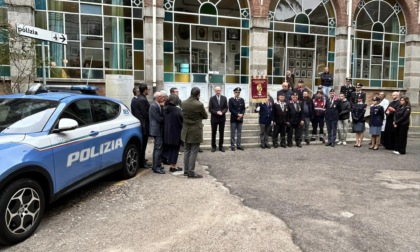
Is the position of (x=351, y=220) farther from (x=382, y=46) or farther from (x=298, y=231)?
(x=382, y=46)

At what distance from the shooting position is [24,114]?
484 centimetres

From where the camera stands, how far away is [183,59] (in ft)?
49.0

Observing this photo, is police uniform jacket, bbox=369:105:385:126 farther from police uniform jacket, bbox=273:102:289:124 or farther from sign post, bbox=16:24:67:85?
sign post, bbox=16:24:67:85

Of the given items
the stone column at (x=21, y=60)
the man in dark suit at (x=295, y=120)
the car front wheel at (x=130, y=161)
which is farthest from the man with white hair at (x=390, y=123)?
the stone column at (x=21, y=60)

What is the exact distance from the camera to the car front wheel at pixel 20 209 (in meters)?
3.79

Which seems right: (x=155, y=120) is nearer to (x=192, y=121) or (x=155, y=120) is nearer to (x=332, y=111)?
(x=192, y=121)

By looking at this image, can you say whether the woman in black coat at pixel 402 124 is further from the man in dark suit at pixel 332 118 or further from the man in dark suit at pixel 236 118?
the man in dark suit at pixel 236 118

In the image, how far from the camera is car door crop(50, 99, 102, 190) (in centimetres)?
467

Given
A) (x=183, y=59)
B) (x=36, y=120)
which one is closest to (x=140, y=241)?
(x=36, y=120)

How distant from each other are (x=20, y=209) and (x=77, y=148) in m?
1.25

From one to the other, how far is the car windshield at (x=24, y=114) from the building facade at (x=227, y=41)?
7438 mm

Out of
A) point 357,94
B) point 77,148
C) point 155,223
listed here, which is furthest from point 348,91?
point 77,148

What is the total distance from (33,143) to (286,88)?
364 inches

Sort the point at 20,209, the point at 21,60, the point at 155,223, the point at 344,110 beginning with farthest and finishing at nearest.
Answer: the point at 344,110 → the point at 21,60 → the point at 155,223 → the point at 20,209
